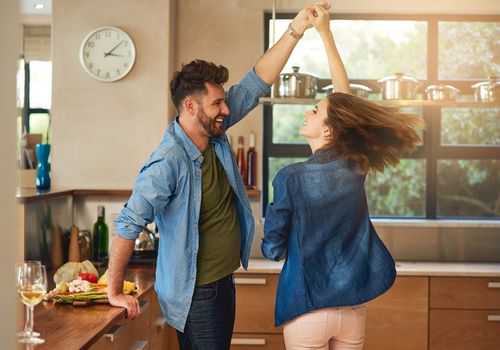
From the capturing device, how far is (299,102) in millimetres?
4285

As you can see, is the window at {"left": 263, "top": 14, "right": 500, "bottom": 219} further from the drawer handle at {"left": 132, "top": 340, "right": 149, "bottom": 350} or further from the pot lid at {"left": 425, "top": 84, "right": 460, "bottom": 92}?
the drawer handle at {"left": 132, "top": 340, "right": 149, "bottom": 350}

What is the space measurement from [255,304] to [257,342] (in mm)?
206

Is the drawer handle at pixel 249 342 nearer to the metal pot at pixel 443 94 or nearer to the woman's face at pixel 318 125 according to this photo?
the metal pot at pixel 443 94

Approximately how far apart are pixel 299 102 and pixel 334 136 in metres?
2.12

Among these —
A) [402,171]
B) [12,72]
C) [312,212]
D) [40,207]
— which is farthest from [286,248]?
[402,171]

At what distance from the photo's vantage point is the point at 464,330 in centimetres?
411

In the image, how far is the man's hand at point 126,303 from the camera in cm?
258

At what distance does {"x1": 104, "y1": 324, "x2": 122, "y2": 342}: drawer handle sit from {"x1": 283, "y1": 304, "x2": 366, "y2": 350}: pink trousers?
0.64 m

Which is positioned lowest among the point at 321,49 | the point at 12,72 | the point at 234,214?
Answer: the point at 234,214

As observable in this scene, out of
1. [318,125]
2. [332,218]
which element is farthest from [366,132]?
[332,218]

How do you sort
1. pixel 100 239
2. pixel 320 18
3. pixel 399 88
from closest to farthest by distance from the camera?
1. pixel 320 18
2. pixel 100 239
3. pixel 399 88

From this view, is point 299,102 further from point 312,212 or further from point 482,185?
point 312,212

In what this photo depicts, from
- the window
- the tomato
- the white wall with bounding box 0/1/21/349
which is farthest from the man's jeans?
the window

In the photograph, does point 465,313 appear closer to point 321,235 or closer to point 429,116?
point 429,116
